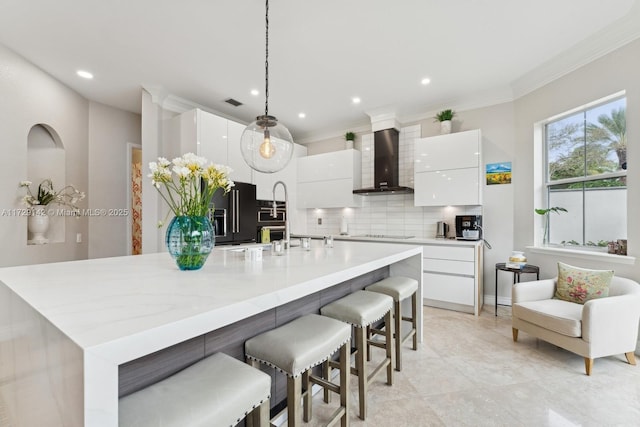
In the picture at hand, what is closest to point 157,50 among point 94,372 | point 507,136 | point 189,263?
point 189,263

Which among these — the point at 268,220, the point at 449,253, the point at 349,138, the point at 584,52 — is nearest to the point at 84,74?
the point at 268,220

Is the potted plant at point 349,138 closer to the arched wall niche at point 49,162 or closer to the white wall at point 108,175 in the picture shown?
the white wall at point 108,175

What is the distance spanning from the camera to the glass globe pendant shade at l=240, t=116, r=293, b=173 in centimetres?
204

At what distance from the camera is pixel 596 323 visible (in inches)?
81.4

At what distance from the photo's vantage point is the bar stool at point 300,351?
3.76 ft

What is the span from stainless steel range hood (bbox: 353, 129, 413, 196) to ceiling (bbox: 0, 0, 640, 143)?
615 millimetres

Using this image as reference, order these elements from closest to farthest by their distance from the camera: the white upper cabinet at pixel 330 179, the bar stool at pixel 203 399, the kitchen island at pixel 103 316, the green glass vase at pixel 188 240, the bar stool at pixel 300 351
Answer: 1. the kitchen island at pixel 103 316
2. the bar stool at pixel 203 399
3. the bar stool at pixel 300 351
4. the green glass vase at pixel 188 240
5. the white upper cabinet at pixel 330 179

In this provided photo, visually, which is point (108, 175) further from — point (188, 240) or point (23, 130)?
point (188, 240)

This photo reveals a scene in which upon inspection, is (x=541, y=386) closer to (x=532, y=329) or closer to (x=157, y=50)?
(x=532, y=329)

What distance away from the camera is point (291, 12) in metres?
2.19

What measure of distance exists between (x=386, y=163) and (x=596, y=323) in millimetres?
2841

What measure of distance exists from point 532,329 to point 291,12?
3.24 metres

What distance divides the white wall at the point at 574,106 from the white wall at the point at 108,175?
528cm

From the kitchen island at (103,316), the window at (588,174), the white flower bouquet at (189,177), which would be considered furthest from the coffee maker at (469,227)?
the white flower bouquet at (189,177)
